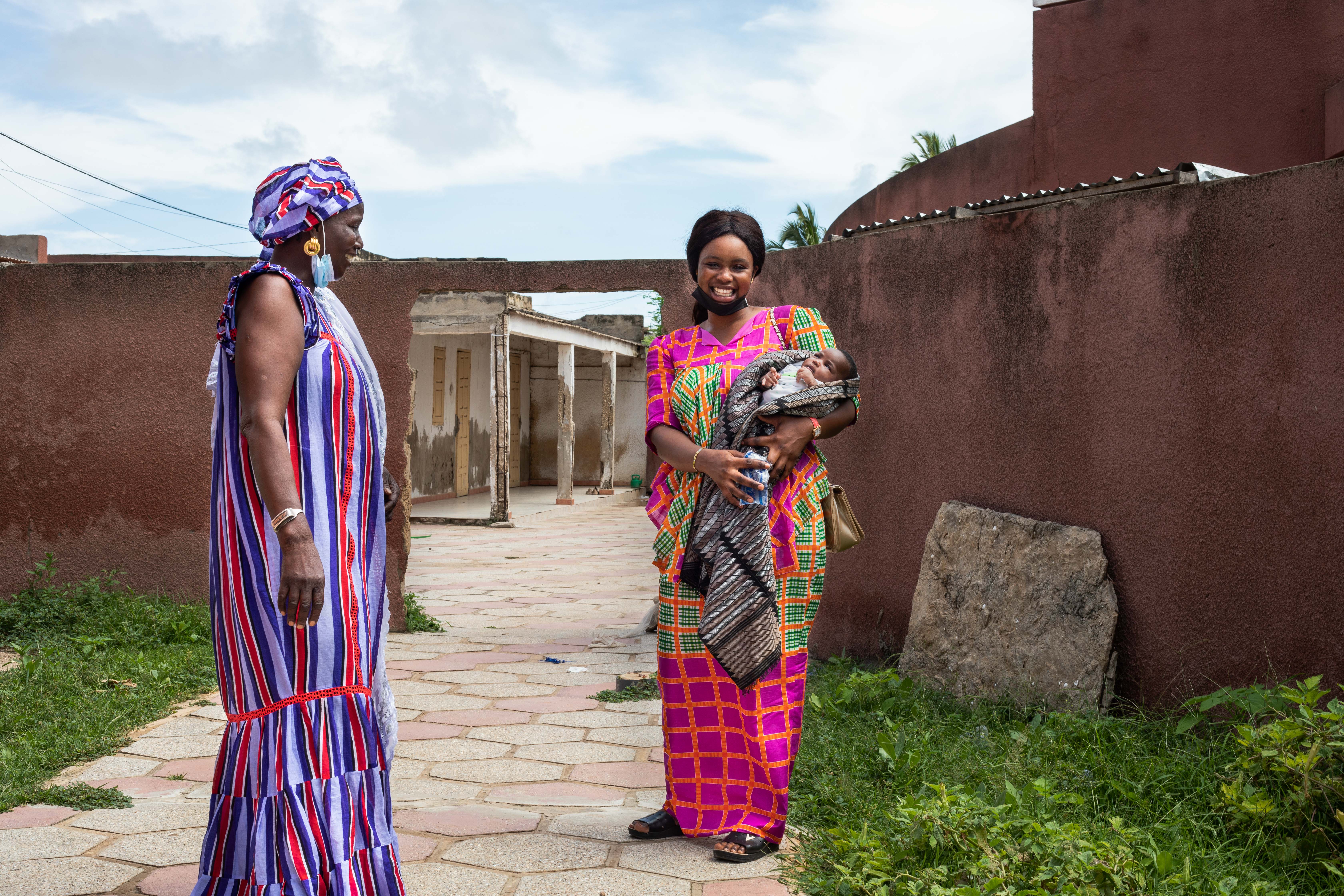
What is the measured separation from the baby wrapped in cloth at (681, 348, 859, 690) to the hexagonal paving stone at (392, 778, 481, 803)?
1178mm

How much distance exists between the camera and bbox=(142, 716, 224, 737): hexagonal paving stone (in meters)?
4.24

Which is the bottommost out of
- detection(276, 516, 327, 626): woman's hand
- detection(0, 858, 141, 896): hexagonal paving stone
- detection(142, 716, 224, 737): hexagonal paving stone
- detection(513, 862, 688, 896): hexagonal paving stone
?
detection(142, 716, 224, 737): hexagonal paving stone

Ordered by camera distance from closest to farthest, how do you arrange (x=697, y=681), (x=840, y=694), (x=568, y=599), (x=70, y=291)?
(x=697, y=681) < (x=840, y=694) < (x=70, y=291) < (x=568, y=599)

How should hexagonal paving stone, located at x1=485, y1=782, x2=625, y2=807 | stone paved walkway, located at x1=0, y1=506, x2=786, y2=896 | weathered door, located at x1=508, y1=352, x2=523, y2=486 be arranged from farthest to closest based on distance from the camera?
weathered door, located at x1=508, y1=352, x2=523, y2=486 → hexagonal paving stone, located at x1=485, y1=782, x2=625, y2=807 → stone paved walkway, located at x1=0, y1=506, x2=786, y2=896

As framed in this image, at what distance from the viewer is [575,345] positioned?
19.9 meters

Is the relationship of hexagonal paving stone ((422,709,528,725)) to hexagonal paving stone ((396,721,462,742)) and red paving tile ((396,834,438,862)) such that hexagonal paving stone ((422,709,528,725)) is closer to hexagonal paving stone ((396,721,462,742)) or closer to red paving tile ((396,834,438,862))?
hexagonal paving stone ((396,721,462,742))

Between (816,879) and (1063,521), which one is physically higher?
(1063,521)

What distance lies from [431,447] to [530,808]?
14671 mm

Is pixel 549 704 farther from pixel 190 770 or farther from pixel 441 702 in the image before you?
pixel 190 770

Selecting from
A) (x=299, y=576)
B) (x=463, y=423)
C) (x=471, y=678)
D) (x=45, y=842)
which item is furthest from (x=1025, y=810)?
(x=463, y=423)

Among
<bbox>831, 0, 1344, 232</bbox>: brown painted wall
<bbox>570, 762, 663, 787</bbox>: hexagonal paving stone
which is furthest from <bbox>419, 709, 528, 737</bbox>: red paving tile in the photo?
<bbox>831, 0, 1344, 232</bbox>: brown painted wall

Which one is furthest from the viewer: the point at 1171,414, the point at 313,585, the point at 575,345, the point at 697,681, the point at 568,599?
the point at 575,345

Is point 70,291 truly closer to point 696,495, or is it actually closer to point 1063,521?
point 696,495

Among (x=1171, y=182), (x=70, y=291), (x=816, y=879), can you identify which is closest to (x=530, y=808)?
(x=816, y=879)
